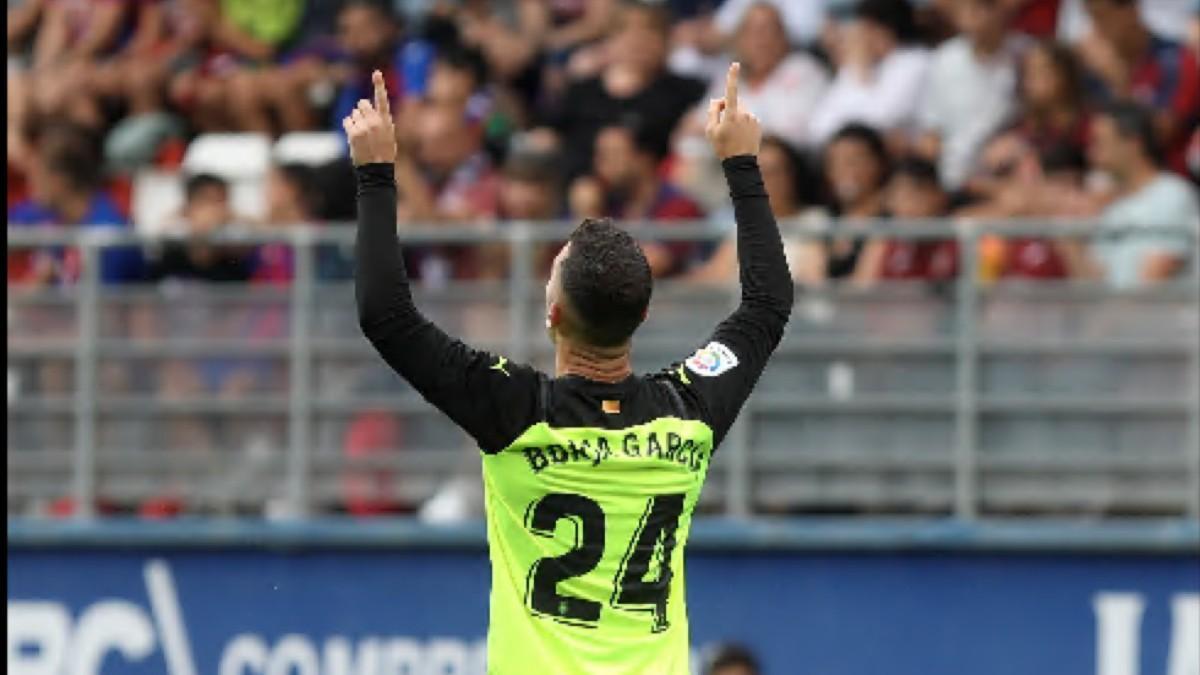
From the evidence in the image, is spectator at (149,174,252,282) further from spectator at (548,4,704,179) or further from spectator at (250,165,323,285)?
spectator at (548,4,704,179)

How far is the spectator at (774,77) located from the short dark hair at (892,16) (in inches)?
13.9

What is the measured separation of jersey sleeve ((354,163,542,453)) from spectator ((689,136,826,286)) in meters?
5.41

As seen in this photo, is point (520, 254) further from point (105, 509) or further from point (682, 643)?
point (682, 643)

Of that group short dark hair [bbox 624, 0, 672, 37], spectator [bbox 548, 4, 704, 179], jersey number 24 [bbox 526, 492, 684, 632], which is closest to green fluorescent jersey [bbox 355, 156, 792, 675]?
jersey number 24 [bbox 526, 492, 684, 632]

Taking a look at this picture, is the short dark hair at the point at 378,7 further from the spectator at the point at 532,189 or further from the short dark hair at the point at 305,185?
the spectator at the point at 532,189

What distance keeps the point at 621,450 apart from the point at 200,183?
702cm

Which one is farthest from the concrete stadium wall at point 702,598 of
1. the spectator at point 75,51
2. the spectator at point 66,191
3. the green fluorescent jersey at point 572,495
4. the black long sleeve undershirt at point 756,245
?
the green fluorescent jersey at point 572,495

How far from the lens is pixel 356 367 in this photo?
1098cm

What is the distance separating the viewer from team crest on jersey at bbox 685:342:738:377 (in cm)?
516

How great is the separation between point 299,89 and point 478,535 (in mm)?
3143

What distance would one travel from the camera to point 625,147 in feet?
37.2

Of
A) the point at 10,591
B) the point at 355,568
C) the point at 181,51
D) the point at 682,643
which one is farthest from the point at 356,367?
the point at 682,643

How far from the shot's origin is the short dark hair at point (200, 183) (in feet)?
38.2

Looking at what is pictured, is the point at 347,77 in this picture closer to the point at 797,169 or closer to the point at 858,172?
the point at 797,169
